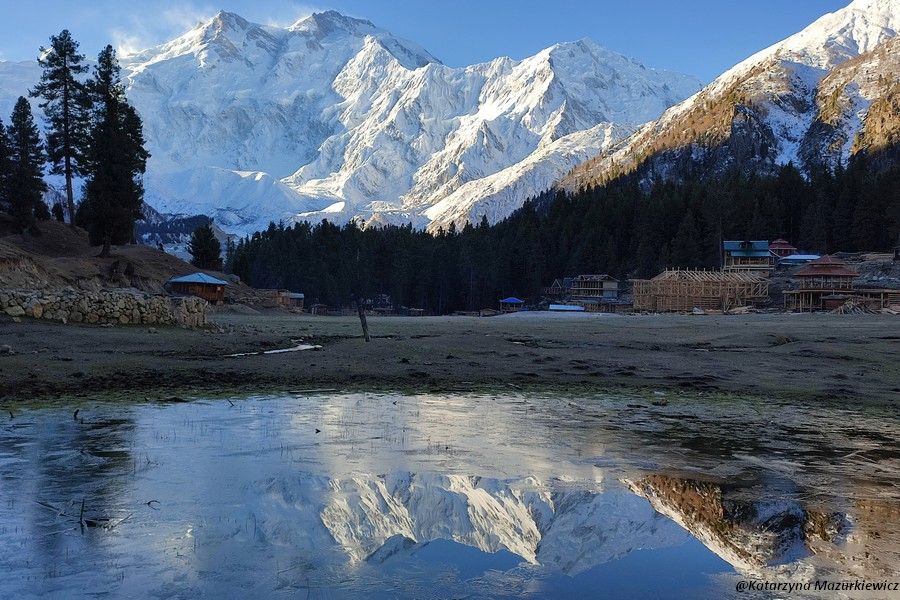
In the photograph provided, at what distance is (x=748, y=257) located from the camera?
387ft

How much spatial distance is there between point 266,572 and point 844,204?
142 meters

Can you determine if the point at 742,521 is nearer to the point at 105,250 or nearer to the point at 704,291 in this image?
the point at 105,250

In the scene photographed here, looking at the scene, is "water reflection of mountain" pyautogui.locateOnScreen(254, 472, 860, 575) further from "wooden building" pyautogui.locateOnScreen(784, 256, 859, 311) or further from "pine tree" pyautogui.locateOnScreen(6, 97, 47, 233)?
"wooden building" pyautogui.locateOnScreen(784, 256, 859, 311)

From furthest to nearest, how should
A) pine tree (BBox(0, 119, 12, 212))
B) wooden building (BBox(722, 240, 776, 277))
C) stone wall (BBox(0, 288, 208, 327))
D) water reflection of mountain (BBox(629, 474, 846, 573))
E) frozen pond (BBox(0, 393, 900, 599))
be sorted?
1. wooden building (BBox(722, 240, 776, 277))
2. pine tree (BBox(0, 119, 12, 212))
3. stone wall (BBox(0, 288, 208, 327))
4. water reflection of mountain (BBox(629, 474, 846, 573))
5. frozen pond (BBox(0, 393, 900, 599))

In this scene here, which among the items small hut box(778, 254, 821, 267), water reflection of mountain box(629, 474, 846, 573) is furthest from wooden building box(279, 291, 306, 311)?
water reflection of mountain box(629, 474, 846, 573)

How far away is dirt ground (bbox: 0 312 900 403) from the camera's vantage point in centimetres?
Answer: 2019

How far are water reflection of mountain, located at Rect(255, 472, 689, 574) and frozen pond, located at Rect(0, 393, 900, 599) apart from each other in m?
0.04

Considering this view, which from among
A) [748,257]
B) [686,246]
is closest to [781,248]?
[748,257]

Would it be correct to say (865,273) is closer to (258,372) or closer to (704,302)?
(704,302)

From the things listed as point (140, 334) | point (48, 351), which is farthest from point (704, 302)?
point (48, 351)

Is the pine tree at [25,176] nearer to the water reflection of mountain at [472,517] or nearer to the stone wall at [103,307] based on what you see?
the stone wall at [103,307]

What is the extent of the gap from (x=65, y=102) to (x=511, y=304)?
265ft

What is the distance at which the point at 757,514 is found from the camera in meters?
8.74

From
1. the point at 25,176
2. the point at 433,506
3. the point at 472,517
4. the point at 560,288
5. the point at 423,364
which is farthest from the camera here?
the point at 560,288
